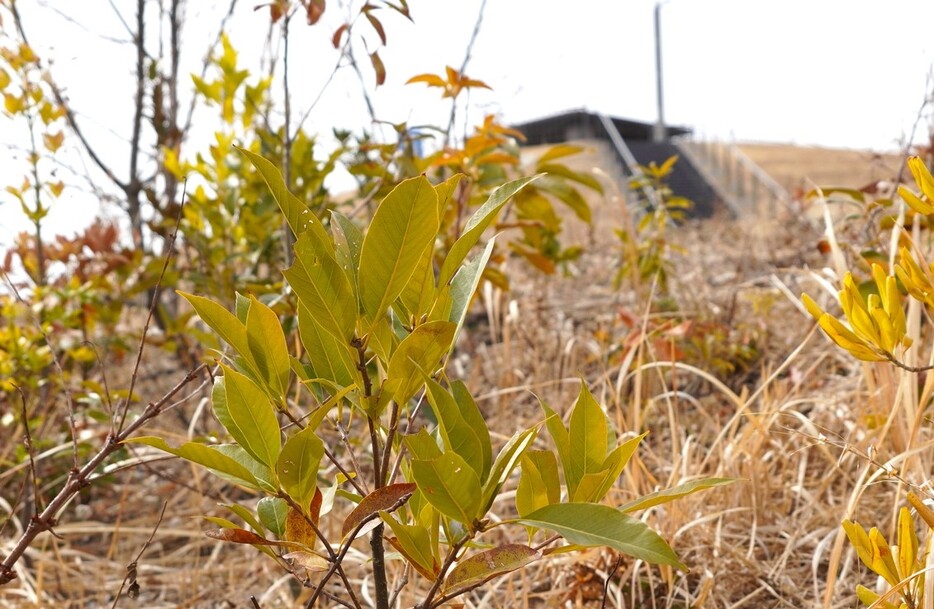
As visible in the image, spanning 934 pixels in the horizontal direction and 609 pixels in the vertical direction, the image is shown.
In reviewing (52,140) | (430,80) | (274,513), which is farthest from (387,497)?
(52,140)

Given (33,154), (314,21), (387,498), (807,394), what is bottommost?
(807,394)

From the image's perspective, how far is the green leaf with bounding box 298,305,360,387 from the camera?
0.68 m

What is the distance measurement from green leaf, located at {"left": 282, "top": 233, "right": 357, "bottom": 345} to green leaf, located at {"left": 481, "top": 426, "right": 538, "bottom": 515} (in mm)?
160

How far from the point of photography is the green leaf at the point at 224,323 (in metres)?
0.59

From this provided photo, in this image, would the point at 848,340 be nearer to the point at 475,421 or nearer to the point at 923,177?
the point at 923,177

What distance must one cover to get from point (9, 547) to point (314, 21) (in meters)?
1.38

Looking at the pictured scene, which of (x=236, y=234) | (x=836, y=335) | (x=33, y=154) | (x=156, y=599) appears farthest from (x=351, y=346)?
(x=33, y=154)

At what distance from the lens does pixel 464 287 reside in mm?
673

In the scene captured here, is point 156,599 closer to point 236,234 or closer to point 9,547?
point 9,547

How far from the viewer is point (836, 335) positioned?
2.50ft

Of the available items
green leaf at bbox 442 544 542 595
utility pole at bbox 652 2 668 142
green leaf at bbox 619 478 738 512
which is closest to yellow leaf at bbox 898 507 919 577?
green leaf at bbox 619 478 738 512

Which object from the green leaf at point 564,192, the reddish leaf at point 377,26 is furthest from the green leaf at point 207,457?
the green leaf at point 564,192

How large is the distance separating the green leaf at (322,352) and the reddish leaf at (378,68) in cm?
88

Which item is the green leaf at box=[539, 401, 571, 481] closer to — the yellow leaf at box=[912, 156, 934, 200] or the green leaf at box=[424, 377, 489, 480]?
the green leaf at box=[424, 377, 489, 480]
